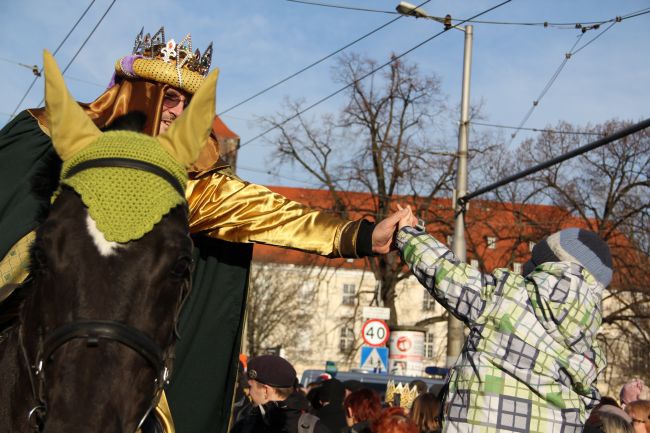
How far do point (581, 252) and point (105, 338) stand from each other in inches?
87.3

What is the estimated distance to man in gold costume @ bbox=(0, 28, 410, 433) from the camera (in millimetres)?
4102

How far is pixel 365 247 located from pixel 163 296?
156cm

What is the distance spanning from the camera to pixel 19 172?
3615 mm

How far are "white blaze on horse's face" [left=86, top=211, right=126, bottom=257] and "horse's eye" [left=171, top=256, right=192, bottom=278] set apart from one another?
0.19 meters

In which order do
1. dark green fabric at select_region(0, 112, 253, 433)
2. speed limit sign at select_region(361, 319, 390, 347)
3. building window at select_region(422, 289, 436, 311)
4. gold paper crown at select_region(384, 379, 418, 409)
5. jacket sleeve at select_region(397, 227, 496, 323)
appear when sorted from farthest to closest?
building window at select_region(422, 289, 436, 311)
speed limit sign at select_region(361, 319, 390, 347)
gold paper crown at select_region(384, 379, 418, 409)
dark green fabric at select_region(0, 112, 253, 433)
jacket sleeve at select_region(397, 227, 496, 323)

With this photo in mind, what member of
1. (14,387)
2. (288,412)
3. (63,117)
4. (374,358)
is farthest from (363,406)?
(374,358)

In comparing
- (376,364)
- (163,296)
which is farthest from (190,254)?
(376,364)

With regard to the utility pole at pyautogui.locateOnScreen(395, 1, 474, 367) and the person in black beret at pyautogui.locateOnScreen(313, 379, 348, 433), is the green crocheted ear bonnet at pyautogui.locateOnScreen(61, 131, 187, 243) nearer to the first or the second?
the person in black beret at pyautogui.locateOnScreen(313, 379, 348, 433)

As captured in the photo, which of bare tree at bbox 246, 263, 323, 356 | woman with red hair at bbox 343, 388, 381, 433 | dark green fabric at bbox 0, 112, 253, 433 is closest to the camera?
dark green fabric at bbox 0, 112, 253, 433

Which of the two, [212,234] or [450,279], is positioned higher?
[212,234]

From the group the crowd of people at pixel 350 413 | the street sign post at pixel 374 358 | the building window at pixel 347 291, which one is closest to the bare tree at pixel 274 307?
the building window at pixel 347 291

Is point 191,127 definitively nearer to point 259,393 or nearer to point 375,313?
point 259,393

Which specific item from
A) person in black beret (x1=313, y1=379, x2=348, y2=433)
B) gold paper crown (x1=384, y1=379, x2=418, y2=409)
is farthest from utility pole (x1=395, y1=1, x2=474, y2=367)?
person in black beret (x1=313, y1=379, x2=348, y2=433)

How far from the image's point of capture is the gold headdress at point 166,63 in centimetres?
441
